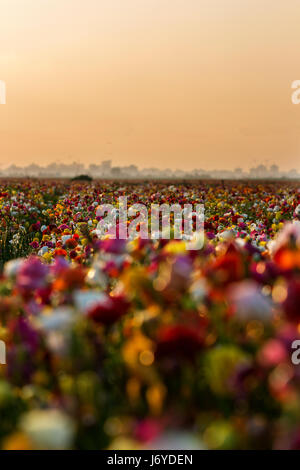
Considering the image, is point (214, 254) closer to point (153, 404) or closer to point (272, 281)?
point (272, 281)

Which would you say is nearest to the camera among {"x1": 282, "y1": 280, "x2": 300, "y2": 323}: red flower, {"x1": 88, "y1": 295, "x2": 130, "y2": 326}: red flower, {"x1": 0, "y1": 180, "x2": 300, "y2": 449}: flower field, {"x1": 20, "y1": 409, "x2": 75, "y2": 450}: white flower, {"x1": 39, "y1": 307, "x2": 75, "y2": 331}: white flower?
{"x1": 20, "y1": 409, "x2": 75, "y2": 450}: white flower

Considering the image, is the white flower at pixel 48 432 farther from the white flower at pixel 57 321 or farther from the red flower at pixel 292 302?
the red flower at pixel 292 302

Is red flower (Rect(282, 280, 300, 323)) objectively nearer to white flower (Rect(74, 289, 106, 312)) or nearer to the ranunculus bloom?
white flower (Rect(74, 289, 106, 312))

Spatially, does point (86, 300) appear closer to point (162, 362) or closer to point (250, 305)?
point (162, 362)

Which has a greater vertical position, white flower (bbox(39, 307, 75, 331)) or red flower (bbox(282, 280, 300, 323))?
red flower (bbox(282, 280, 300, 323))

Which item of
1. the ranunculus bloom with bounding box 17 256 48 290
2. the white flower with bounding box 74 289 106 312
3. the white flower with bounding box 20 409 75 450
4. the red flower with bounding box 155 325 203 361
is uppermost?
the ranunculus bloom with bounding box 17 256 48 290

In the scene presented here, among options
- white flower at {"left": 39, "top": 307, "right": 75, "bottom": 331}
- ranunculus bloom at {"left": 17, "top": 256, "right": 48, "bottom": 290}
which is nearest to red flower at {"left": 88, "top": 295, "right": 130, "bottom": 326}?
white flower at {"left": 39, "top": 307, "right": 75, "bottom": 331}

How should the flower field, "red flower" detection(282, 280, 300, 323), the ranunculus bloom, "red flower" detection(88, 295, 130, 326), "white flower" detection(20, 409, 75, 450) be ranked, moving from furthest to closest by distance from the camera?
the ranunculus bloom
"red flower" detection(88, 295, 130, 326)
"red flower" detection(282, 280, 300, 323)
the flower field
"white flower" detection(20, 409, 75, 450)

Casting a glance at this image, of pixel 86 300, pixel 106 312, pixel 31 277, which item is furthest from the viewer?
pixel 31 277

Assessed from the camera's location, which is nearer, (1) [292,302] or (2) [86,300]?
(1) [292,302]

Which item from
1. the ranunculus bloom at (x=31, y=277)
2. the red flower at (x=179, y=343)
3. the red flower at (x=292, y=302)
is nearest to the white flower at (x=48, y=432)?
the red flower at (x=179, y=343)

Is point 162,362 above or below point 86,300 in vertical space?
below

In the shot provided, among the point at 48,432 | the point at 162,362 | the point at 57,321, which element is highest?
the point at 57,321

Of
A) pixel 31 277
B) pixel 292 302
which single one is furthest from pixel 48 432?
pixel 31 277
